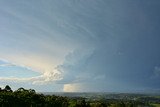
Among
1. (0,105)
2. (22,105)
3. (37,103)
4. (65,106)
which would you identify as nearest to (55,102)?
(65,106)

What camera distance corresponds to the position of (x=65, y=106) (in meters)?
195

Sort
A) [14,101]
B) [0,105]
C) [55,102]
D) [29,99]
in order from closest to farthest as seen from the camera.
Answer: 1. [0,105]
2. [14,101]
3. [29,99]
4. [55,102]

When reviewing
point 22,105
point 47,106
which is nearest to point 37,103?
point 47,106

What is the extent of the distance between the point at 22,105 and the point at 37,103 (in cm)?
1868

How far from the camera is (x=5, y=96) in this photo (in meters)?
160

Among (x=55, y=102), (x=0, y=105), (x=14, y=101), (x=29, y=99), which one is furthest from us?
(x=55, y=102)

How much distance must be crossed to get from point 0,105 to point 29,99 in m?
29.5

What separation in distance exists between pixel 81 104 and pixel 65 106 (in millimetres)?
10898

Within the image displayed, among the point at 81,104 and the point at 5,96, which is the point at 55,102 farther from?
the point at 5,96


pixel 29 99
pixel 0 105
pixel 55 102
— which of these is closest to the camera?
pixel 0 105

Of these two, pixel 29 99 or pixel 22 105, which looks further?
pixel 29 99

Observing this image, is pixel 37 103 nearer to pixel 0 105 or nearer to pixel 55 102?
pixel 55 102

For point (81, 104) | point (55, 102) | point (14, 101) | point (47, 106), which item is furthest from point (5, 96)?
point (81, 104)

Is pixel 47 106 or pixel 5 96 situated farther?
pixel 47 106
